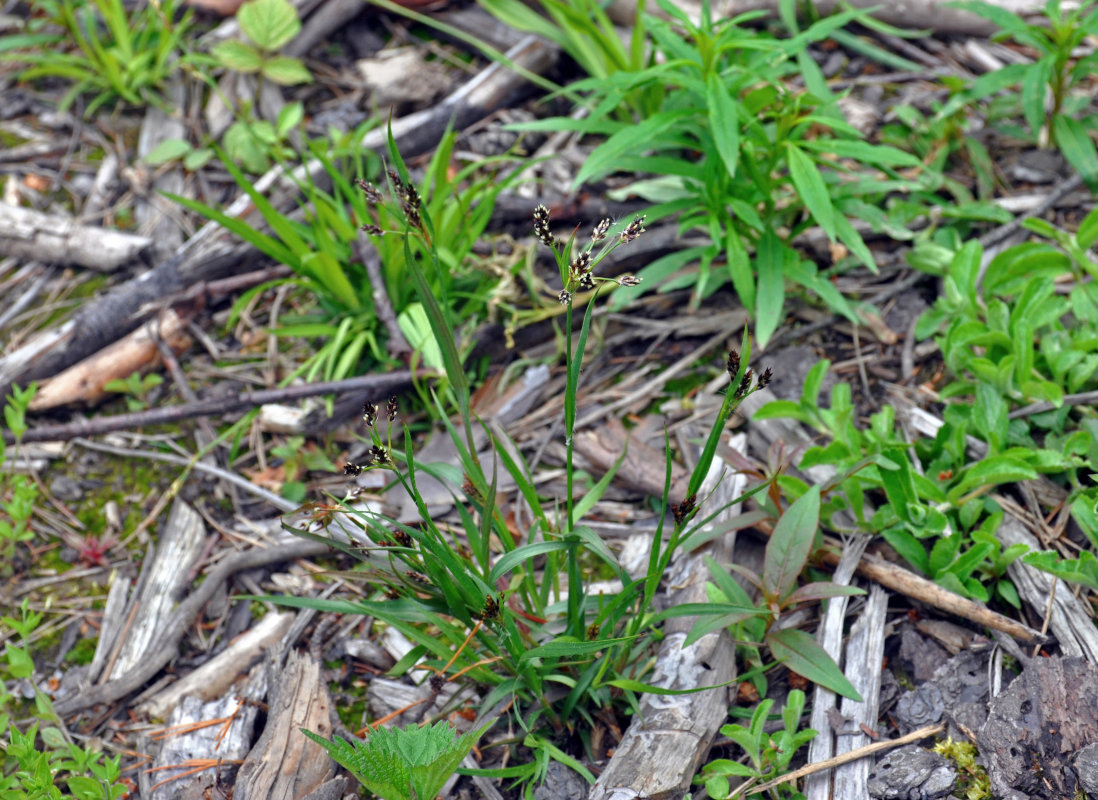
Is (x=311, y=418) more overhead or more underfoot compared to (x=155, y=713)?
more overhead

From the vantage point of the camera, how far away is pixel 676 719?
72.9 inches

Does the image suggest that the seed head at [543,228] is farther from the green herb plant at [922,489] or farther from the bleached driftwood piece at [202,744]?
the bleached driftwood piece at [202,744]

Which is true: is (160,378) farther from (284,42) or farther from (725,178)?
(725,178)

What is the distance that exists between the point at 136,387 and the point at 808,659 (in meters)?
2.41

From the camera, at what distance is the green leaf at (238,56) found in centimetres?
337

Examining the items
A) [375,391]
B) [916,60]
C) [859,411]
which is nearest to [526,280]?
[375,391]

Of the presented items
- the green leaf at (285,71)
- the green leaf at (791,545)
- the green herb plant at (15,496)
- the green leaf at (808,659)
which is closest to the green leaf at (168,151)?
the green leaf at (285,71)

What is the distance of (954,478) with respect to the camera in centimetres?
214

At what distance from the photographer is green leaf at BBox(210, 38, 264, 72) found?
3.37 meters

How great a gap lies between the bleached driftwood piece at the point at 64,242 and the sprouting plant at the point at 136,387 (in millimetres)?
586

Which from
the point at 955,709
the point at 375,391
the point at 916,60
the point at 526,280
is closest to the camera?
the point at 955,709

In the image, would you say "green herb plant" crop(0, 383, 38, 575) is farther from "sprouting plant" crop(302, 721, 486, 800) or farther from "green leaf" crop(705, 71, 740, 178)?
"green leaf" crop(705, 71, 740, 178)

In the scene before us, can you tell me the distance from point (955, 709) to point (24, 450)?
118 inches

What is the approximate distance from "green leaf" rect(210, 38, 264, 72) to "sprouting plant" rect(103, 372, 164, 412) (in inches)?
54.8
